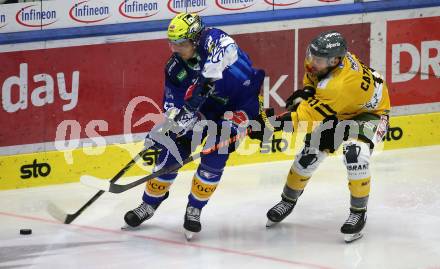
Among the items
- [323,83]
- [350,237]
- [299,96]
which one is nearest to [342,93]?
[323,83]

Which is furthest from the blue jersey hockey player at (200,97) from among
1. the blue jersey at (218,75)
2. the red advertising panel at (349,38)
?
the red advertising panel at (349,38)

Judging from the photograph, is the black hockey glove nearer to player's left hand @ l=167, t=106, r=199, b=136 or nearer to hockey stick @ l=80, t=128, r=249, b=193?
hockey stick @ l=80, t=128, r=249, b=193

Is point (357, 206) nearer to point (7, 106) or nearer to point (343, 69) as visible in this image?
point (343, 69)

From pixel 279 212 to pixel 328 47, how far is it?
3.82 ft

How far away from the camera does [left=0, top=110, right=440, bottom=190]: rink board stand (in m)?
7.26

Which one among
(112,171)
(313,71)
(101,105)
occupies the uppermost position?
(313,71)

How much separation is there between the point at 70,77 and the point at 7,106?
494 mm

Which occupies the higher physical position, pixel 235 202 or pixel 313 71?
pixel 313 71

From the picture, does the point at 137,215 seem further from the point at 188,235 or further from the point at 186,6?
the point at 186,6

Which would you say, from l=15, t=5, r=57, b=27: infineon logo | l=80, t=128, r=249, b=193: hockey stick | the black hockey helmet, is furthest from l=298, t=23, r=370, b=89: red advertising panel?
the black hockey helmet

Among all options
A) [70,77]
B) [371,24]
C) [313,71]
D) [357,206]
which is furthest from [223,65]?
[371,24]

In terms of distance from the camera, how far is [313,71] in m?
5.97

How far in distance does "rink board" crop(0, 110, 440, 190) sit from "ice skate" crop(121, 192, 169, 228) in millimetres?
1237

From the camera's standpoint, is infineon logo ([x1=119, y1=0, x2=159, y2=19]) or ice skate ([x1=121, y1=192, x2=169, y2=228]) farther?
infineon logo ([x1=119, y1=0, x2=159, y2=19])
